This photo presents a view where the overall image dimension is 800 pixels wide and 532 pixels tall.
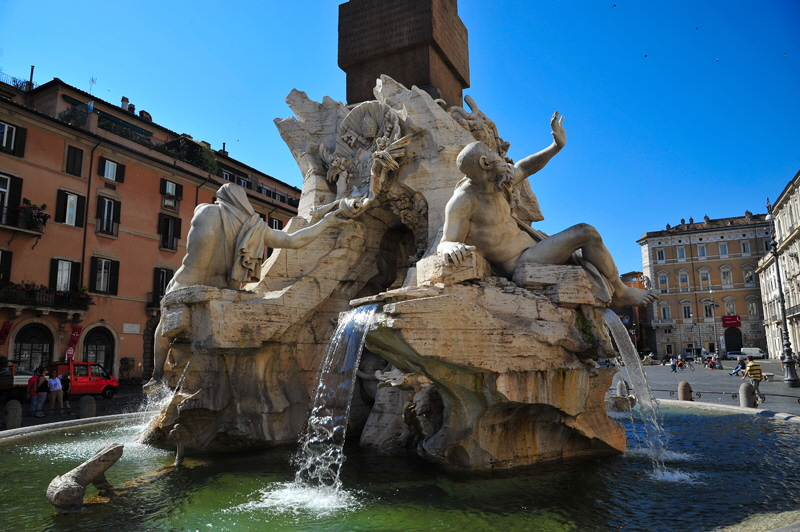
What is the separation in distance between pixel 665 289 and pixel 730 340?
7.52m

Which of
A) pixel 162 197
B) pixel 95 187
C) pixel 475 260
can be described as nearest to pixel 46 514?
pixel 475 260

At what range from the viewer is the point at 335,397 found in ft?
19.1

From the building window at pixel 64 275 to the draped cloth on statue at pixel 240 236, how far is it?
17.3 metres

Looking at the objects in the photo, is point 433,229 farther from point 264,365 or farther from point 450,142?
point 264,365

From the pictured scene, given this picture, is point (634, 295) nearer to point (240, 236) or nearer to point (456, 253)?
point (456, 253)

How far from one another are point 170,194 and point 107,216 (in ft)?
10.3

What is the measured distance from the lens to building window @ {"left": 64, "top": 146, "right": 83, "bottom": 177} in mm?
22406

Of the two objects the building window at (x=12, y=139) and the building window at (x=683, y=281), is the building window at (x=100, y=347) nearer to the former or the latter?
the building window at (x=12, y=139)

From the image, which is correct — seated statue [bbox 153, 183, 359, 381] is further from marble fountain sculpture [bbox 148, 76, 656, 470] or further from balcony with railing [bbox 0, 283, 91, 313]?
balcony with railing [bbox 0, 283, 91, 313]

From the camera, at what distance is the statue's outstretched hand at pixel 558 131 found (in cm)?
621

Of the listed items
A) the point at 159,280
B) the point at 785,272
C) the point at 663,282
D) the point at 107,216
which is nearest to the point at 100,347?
the point at 159,280

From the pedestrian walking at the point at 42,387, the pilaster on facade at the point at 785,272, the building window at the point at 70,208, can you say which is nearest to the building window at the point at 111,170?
the building window at the point at 70,208

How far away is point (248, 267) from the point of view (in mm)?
7297

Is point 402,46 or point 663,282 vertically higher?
point 663,282
